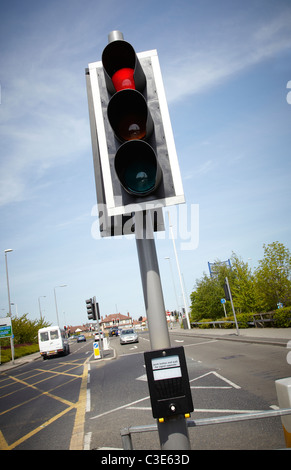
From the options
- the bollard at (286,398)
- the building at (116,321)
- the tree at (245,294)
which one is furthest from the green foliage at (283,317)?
the building at (116,321)

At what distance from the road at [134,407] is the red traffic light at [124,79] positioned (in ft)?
14.7

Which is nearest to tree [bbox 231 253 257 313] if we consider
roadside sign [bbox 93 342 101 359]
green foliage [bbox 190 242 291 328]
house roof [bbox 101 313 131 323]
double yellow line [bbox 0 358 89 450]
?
green foliage [bbox 190 242 291 328]

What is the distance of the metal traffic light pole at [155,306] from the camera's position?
1.73 metres

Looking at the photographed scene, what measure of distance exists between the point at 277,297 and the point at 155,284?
68.9 feet

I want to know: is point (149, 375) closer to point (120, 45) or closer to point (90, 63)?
point (120, 45)

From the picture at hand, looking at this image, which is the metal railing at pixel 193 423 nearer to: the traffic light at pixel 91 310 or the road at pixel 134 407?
the road at pixel 134 407

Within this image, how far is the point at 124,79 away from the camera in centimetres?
230

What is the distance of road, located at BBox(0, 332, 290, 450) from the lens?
484 centimetres

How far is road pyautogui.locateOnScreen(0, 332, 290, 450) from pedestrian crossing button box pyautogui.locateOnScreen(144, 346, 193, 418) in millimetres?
3169

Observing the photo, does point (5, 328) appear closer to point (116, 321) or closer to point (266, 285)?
point (266, 285)

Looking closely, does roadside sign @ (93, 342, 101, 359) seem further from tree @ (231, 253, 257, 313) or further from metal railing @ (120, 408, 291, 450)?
metal railing @ (120, 408, 291, 450)

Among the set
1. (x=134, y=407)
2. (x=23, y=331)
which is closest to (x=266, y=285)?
(x=134, y=407)

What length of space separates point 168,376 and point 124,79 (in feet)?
6.64
